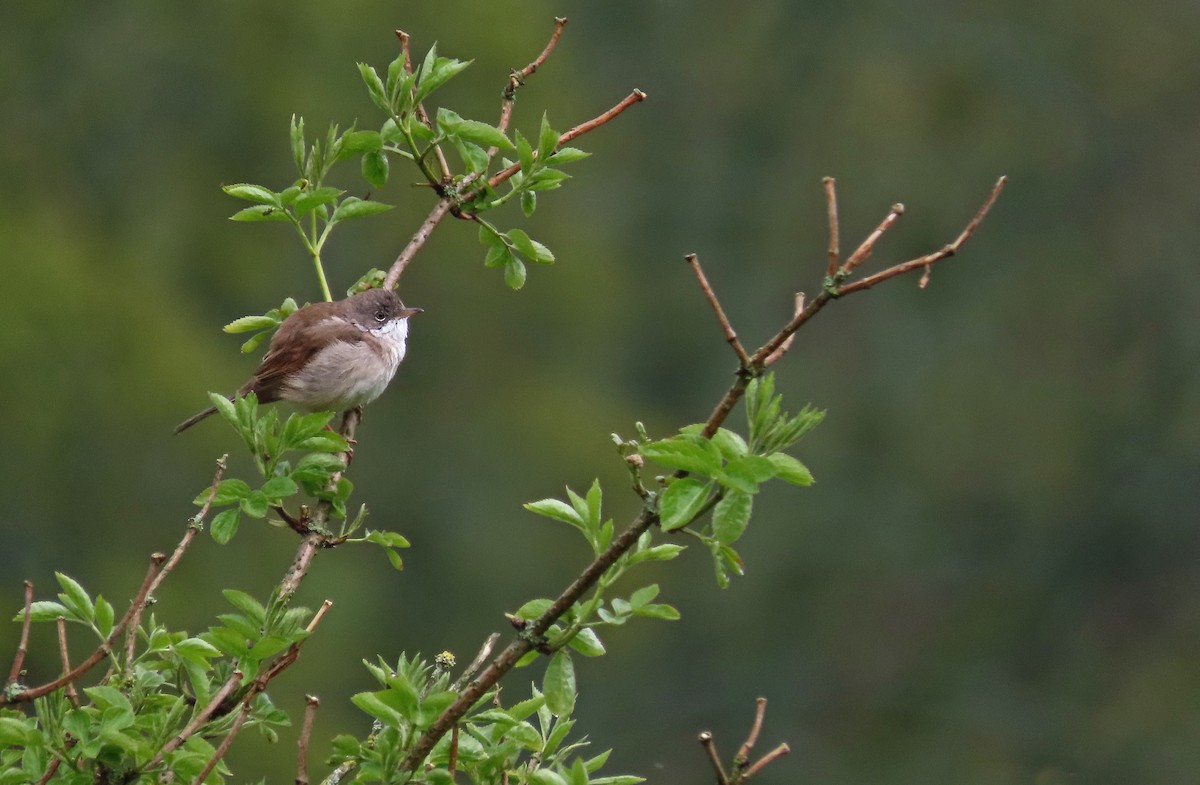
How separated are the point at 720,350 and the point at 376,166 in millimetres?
24949

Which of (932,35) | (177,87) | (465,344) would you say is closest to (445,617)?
(465,344)

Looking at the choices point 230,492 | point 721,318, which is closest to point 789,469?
point 721,318

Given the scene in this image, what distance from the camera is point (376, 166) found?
352 centimetres

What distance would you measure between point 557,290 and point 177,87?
610 centimetres

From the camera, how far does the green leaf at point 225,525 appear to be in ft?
9.19

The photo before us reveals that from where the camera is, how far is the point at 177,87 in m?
24.6

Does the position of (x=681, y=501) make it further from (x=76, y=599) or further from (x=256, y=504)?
(x=76, y=599)

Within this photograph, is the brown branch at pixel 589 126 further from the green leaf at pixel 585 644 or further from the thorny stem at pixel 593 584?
the green leaf at pixel 585 644

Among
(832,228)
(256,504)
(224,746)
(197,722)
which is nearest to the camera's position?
(832,228)

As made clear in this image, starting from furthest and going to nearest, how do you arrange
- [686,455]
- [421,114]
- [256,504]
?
[421,114], [256,504], [686,455]

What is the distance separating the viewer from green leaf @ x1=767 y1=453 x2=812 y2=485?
2.30 metres

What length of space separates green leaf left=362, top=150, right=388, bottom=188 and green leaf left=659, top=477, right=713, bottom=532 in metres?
1.38

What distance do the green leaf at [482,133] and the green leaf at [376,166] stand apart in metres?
0.26

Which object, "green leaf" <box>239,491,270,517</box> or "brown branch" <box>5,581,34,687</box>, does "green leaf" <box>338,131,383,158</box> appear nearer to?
"green leaf" <box>239,491,270,517</box>
